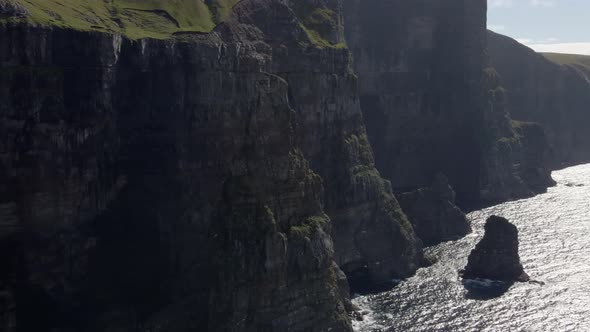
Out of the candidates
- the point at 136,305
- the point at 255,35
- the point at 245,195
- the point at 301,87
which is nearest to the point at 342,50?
the point at 301,87

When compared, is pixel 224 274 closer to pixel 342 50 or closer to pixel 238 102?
pixel 238 102

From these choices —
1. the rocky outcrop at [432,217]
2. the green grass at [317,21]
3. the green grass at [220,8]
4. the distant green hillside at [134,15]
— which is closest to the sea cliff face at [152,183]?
the distant green hillside at [134,15]

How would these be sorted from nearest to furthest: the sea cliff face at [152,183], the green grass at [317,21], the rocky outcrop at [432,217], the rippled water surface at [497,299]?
the sea cliff face at [152,183], the rippled water surface at [497,299], the green grass at [317,21], the rocky outcrop at [432,217]

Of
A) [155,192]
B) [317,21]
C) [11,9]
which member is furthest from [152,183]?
[317,21]

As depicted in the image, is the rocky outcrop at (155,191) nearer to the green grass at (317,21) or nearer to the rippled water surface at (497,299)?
the rippled water surface at (497,299)

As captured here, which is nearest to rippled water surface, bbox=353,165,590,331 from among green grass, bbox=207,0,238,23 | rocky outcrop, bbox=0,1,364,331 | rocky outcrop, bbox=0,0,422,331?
rocky outcrop, bbox=0,0,422,331
